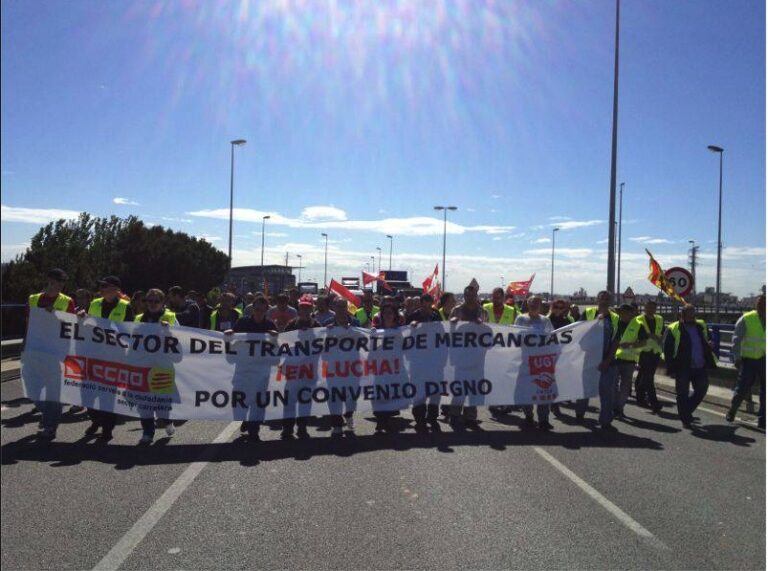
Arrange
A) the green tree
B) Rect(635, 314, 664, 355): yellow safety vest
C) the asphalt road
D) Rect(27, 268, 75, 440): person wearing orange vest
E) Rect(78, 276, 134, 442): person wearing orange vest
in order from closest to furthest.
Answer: the asphalt road < Rect(27, 268, 75, 440): person wearing orange vest < Rect(78, 276, 134, 442): person wearing orange vest < Rect(635, 314, 664, 355): yellow safety vest < the green tree

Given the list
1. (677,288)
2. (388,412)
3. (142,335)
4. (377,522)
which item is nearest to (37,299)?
(142,335)

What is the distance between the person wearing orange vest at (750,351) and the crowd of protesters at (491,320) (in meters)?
0.01

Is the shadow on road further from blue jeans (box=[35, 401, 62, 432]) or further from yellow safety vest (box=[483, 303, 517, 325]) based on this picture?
yellow safety vest (box=[483, 303, 517, 325])

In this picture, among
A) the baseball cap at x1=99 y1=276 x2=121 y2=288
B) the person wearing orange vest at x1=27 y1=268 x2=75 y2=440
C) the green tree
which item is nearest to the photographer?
the person wearing orange vest at x1=27 y1=268 x2=75 y2=440

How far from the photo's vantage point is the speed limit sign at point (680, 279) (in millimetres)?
14115

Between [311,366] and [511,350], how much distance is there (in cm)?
279

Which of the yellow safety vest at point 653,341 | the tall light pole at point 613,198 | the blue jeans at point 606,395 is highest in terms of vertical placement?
the tall light pole at point 613,198

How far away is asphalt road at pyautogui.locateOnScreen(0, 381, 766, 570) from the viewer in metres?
A: 4.19

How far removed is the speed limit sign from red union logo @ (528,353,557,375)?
22.4 ft

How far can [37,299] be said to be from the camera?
7941 millimetres

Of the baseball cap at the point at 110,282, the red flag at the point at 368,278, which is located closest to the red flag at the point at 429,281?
the red flag at the point at 368,278

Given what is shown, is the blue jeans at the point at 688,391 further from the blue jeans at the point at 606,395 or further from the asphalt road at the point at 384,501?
the blue jeans at the point at 606,395

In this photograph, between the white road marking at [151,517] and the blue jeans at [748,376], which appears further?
the blue jeans at [748,376]

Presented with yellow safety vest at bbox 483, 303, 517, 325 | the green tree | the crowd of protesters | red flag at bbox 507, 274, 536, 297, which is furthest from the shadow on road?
the green tree
